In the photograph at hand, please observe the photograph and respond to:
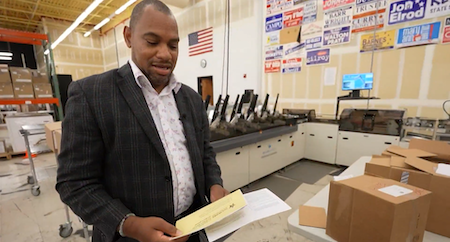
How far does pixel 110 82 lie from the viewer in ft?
2.53

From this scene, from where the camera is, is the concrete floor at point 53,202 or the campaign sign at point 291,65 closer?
the concrete floor at point 53,202

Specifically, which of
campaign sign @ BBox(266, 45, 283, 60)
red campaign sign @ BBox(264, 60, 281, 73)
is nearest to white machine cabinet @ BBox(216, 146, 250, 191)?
red campaign sign @ BBox(264, 60, 281, 73)

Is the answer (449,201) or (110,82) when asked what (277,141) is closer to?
(449,201)

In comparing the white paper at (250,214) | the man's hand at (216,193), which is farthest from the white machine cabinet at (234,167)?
the white paper at (250,214)

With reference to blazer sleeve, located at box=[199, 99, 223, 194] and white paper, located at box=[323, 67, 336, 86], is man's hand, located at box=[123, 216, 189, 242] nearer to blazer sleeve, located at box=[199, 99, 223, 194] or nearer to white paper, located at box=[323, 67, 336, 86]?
blazer sleeve, located at box=[199, 99, 223, 194]

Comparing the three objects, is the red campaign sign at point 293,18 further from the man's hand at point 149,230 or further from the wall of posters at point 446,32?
the man's hand at point 149,230

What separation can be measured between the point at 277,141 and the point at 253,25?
3.17m

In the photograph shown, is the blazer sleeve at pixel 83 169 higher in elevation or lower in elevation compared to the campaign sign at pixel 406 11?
lower

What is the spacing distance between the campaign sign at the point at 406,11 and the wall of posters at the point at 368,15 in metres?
0.12

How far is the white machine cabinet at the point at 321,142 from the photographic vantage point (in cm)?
362

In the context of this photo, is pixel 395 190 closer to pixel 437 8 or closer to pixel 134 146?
pixel 134 146

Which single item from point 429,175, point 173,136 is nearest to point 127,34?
point 173,136

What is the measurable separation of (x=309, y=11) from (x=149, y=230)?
4.74 meters

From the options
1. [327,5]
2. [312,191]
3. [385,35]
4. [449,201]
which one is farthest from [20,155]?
[385,35]
